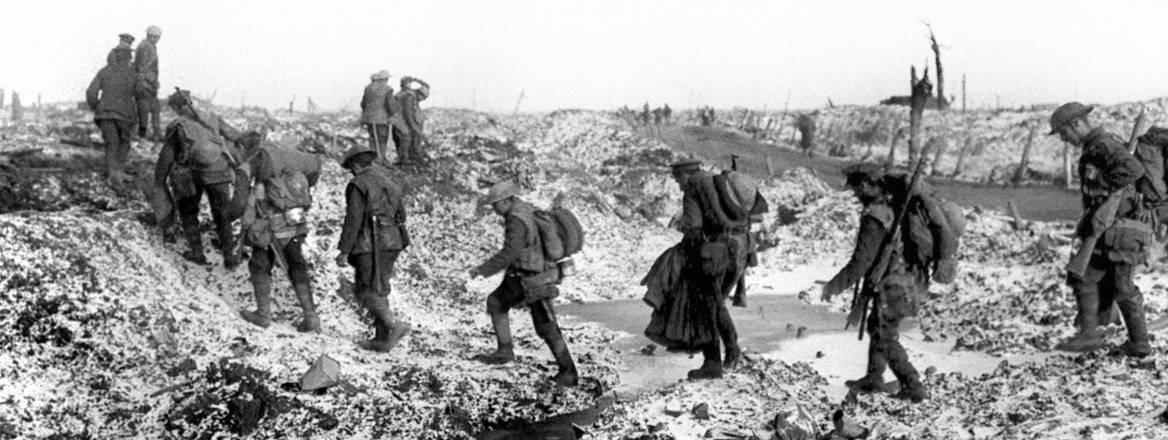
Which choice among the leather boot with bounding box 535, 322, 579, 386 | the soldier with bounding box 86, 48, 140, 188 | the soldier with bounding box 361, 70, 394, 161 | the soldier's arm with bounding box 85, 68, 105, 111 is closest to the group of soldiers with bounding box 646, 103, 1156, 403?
the leather boot with bounding box 535, 322, 579, 386

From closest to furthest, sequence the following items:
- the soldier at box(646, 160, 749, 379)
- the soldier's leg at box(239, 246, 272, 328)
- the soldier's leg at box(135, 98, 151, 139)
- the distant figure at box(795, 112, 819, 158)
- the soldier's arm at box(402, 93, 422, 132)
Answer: the soldier at box(646, 160, 749, 379), the soldier's leg at box(239, 246, 272, 328), the soldier's leg at box(135, 98, 151, 139), the soldier's arm at box(402, 93, 422, 132), the distant figure at box(795, 112, 819, 158)

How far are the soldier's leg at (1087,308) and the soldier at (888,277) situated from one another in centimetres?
195

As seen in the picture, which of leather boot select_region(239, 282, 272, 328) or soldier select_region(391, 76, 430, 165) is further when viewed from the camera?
soldier select_region(391, 76, 430, 165)

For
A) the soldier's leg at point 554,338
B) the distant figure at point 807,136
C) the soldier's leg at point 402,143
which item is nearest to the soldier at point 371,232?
the soldier's leg at point 554,338

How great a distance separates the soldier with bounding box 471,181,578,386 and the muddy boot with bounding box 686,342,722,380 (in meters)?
0.89

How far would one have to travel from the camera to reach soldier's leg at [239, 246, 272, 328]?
761 centimetres

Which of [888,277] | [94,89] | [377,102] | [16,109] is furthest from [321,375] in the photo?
[16,109]

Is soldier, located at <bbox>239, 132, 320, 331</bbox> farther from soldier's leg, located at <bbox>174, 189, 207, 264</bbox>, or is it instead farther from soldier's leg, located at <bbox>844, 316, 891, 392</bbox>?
soldier's leg, located at <bbox>844, 316, 891, 392</bbox>

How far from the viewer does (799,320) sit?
10.1 meters

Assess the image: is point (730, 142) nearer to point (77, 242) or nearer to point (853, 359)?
point (853, 359)

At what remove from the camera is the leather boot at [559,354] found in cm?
676

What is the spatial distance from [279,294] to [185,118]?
1.77 meters

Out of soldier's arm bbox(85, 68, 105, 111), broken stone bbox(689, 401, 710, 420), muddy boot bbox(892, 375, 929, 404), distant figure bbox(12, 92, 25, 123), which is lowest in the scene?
broken stone bbox(689, 401, 710, 420)

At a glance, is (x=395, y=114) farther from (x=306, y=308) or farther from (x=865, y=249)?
(x=865, y=249)
